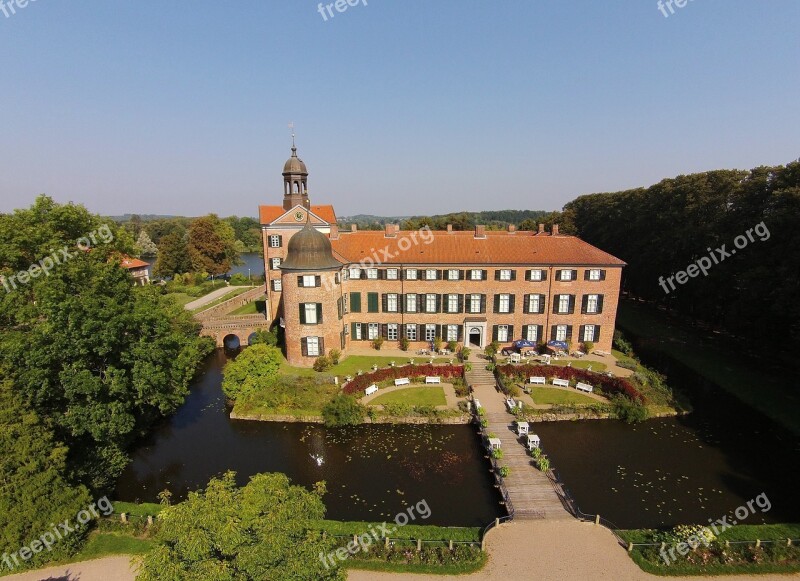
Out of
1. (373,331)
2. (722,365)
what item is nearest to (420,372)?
(373,331)

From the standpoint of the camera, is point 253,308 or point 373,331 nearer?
point 373,331

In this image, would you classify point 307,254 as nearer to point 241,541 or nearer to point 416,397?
point 416,397

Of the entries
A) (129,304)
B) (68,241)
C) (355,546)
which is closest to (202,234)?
(68,241)

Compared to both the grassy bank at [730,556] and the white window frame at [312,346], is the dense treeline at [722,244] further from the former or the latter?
the white window frame at [312,346]

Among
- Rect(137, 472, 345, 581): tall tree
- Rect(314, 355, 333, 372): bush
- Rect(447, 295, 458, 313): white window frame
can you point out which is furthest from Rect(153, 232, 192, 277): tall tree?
Rect(137, 472, 345, 581): tall tree

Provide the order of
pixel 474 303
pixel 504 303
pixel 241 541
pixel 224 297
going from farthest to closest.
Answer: pixel 224 297
pixel 474 303
pixel 504 303
pixel 241 541

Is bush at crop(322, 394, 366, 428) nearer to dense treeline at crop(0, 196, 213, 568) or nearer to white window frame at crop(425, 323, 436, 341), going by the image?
dense treeline at crop(0, 196, 213, 568)
